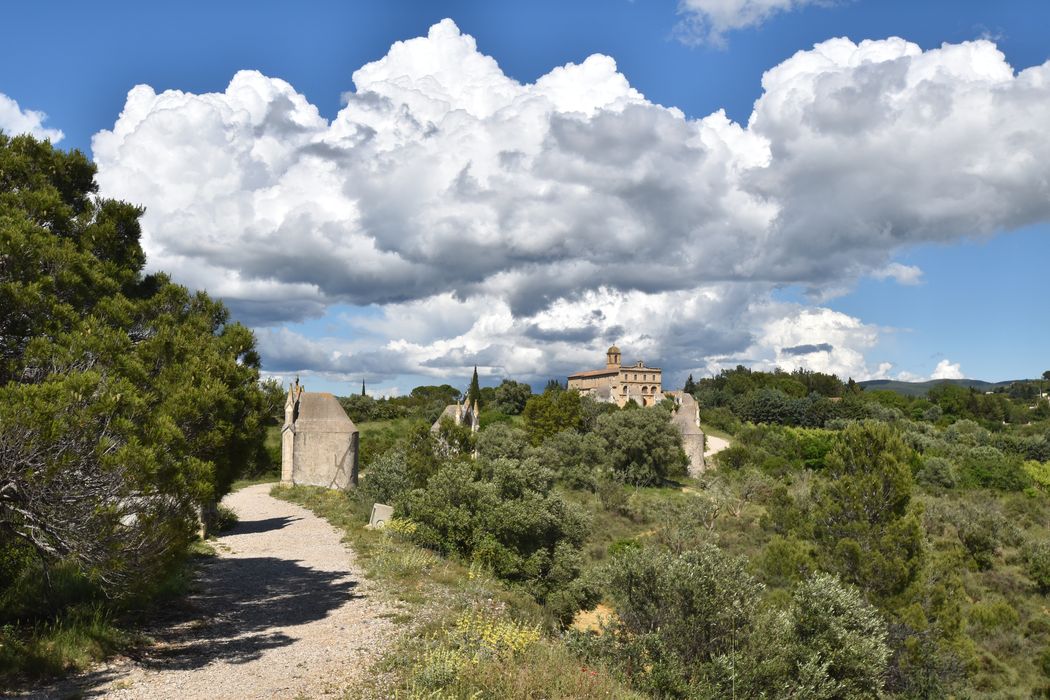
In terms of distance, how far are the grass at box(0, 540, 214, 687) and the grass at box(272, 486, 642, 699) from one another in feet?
12.0

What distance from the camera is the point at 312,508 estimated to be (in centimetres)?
2889

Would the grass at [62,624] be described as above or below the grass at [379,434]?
below

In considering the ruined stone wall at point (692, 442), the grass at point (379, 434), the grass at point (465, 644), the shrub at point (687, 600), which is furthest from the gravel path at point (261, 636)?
the ruined stone wall at point (692, 442)

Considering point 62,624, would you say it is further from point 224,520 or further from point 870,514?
point 870,514

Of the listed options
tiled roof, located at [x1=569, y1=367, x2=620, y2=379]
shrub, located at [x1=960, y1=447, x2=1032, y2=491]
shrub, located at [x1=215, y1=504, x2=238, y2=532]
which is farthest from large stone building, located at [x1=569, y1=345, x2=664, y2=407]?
shrub, located at [x1=215, y1=504, x2=238, y2=532]

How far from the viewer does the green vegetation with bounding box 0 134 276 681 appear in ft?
27.2

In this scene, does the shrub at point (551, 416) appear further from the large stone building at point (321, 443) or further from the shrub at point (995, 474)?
the shrub at point (995, 474)

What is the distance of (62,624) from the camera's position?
9992mm

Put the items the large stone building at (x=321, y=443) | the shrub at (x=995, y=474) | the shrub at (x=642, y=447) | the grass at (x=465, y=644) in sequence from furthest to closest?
1. the shrub at (x=995, y=474)
2. the shrub at (x=642, y=447)
3. the large stone building at (x=321, y=443)
4. the grass at (x=465, y=644)

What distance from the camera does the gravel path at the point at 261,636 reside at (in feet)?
29.1

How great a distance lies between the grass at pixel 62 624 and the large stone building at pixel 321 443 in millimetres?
21925

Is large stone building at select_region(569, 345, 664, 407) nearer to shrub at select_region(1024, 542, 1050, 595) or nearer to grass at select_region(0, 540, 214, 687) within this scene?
shrub at select_region(1024, 542, 1050, 595)

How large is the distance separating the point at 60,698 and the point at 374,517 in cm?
1602

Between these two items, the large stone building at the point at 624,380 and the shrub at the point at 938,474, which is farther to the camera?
the large stone building at the point at 624,380
